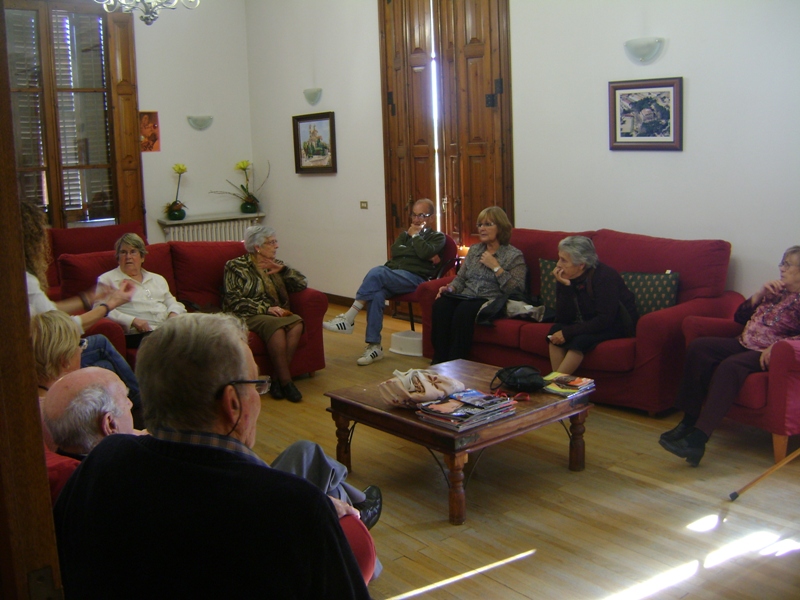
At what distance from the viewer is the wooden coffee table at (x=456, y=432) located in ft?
11.0

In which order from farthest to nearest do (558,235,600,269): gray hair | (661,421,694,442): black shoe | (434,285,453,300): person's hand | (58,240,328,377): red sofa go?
(434,285,453,300): person's hand < (58,240,328,377): red sofa < (558,235,600,269): gray hair < (661,421,694,442): black shoe

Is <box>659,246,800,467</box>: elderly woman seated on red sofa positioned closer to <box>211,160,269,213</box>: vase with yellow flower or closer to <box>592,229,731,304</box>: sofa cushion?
<box>592,229,731,304</box>: sofa cushion

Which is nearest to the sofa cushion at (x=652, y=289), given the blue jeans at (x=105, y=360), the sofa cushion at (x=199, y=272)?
the sofa cushion at (x=199, y=272)

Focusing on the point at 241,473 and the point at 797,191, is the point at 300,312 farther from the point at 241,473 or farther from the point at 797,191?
the point at 241,473

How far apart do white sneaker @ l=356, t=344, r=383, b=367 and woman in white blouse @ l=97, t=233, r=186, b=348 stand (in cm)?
137

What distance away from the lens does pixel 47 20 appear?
24.3ft

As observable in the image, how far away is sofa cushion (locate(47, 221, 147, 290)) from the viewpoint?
6133 mm

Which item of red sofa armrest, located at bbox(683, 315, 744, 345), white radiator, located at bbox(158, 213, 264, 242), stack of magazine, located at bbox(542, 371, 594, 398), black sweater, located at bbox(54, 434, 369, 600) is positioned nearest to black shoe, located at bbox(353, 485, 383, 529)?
stack of magazine, located at bbox(542, 371, 594, 398)

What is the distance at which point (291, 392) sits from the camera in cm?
516

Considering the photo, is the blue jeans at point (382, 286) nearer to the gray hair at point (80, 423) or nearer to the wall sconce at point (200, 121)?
the wall sconce at point (200, 121)

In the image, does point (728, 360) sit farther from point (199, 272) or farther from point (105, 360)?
point (199, 272)

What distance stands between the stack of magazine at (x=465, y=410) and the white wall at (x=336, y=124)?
13.3 ft

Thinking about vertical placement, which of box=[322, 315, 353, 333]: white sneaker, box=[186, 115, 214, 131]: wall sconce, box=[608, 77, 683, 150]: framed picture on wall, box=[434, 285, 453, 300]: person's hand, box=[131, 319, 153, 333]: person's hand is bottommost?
box=[322, 315, 353, 333]: white sneaker

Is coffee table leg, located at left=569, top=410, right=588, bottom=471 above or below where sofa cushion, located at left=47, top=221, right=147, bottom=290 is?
below
